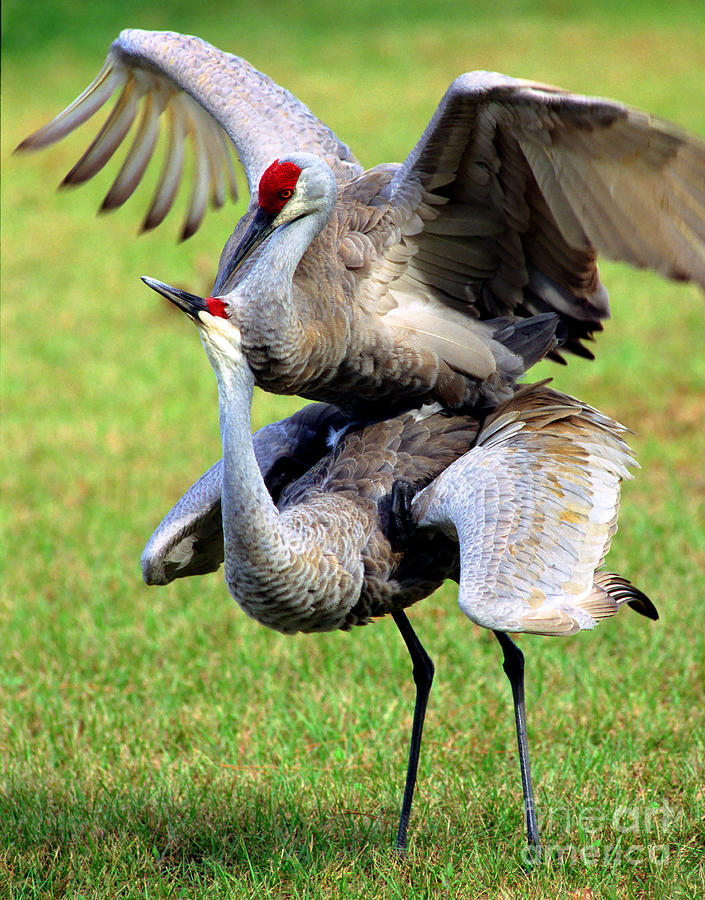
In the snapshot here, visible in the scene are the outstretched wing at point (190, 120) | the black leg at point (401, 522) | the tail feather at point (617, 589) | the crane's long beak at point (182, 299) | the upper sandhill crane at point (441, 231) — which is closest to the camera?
the crane's long beak at point (182, 299)

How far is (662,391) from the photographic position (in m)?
7.57

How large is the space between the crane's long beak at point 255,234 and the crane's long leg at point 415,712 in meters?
1.20

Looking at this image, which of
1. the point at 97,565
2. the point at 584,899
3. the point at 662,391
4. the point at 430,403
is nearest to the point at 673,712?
the point at 584,899

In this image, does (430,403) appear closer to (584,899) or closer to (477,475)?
(477,475)

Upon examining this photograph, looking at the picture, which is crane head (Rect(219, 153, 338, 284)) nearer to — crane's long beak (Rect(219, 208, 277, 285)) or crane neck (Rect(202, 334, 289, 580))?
crane's long beak (Rect(219, 208, 277, 285))

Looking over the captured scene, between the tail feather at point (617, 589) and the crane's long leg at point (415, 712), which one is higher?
the tail feather at point (617, 589)

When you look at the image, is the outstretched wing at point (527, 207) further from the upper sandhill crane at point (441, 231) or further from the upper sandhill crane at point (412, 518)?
the upper sandhill crane at point (412, 518)

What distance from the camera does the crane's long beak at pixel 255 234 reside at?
3248mm

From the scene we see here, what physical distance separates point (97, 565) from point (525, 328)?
2972 mm

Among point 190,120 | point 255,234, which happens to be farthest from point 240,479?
point 190,120

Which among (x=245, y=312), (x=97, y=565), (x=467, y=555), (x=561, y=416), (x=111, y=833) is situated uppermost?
(x=245, y=312)

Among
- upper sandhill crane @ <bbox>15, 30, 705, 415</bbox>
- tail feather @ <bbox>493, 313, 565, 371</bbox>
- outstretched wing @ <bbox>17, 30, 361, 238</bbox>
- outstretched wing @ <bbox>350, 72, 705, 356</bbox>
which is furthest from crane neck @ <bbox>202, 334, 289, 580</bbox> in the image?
outstretched wing @ <bbox>17, 30, 361, 238</bbox>

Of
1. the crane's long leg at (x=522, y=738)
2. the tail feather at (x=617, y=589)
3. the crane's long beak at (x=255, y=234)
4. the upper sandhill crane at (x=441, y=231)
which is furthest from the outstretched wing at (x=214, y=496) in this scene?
the tail feather at (x=617, y=589)

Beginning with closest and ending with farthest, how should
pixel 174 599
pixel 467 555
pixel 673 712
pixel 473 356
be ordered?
1. pixel 467 555
2. pixel 473 356
3. pixel 673 712
4. pixel 174 599
